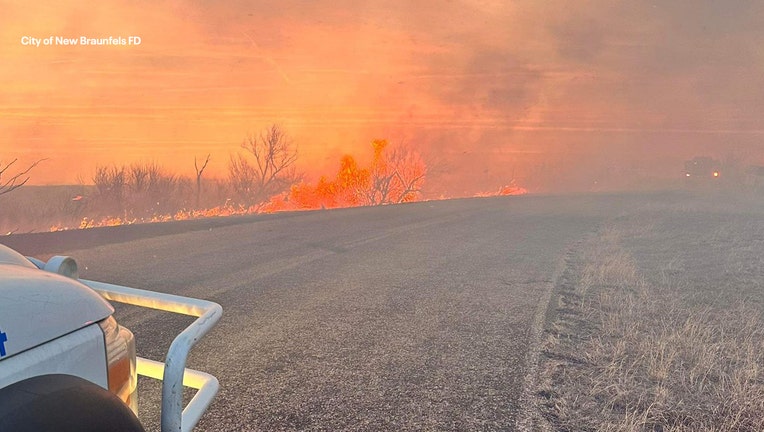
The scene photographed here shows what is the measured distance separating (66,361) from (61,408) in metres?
0.21

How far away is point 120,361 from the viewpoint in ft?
5.52

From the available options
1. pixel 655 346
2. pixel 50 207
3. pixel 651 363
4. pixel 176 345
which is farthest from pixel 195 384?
pixel 50 207

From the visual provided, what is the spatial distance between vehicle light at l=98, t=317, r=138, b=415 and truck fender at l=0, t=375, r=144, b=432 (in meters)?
0.20

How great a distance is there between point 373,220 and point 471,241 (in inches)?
206

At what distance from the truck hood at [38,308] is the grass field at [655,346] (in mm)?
3195

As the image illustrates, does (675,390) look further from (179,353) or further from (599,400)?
(179,353)

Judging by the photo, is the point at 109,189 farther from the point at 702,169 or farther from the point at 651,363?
the point at 702,169

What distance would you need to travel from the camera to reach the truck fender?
1.19 m

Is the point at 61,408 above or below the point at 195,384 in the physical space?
above

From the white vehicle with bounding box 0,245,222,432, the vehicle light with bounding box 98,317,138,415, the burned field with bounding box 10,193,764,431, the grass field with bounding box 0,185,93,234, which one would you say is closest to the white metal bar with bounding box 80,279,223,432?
the white vehicle with bounding box 0,245,222,432

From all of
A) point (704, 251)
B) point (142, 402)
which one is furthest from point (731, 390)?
point (704, 251)

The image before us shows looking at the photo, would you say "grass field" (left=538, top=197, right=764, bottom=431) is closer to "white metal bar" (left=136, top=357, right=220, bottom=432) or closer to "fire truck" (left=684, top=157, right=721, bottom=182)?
"white metal bar" (left=136, top=357, right=220, bottom=432)

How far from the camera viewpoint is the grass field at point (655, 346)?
3.68m

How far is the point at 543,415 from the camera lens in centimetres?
358
